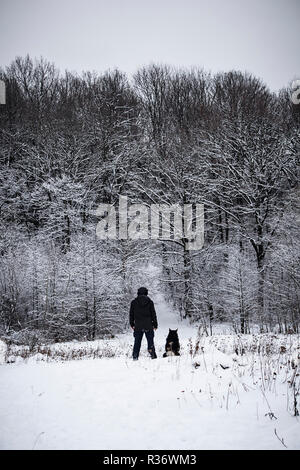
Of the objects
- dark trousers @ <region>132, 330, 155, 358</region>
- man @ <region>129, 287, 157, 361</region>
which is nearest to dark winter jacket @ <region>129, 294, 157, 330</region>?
man @ <region>129, 287, 157, 361</region>

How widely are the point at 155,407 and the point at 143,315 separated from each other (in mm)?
3122

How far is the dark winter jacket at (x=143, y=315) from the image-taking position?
6.72 meters

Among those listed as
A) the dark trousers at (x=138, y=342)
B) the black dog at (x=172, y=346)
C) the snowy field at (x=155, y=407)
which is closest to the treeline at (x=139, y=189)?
the dark trousers at (x=138, y=342)

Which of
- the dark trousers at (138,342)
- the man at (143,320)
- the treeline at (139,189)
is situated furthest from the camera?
the treeline at (139,189)

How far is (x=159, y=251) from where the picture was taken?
19.8 metres

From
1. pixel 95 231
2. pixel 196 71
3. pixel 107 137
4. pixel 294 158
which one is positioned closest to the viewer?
pixel 294 158

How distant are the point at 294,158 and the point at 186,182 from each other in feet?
23.4

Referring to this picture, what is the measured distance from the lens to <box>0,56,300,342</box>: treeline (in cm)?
1573

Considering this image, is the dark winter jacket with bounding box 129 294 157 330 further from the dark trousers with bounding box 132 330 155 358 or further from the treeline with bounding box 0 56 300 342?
the treeline with bounding box 0 56 300 342

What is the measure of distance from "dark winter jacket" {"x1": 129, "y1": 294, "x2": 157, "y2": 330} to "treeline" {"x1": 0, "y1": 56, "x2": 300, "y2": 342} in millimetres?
8717

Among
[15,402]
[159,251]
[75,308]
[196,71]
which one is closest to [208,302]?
[159,251]

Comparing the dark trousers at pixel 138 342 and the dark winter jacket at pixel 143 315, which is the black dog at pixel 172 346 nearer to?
the dark trousers at pixel 138 342

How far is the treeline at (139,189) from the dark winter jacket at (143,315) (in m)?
8.72

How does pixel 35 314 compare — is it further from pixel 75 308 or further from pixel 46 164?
pixel 46 164
